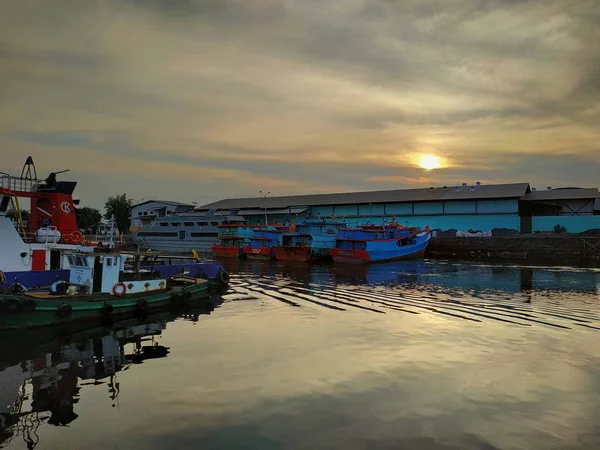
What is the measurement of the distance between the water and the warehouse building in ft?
157

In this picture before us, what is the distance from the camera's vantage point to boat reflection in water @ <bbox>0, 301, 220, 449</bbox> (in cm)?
941

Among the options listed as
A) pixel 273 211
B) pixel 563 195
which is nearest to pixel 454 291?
pixel 563 195

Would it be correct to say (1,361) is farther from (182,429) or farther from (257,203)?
(257,203)

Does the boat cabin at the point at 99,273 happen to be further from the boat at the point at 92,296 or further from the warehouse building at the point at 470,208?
the warehouse building at the point at 470,208

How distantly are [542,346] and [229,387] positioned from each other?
34.4 feet

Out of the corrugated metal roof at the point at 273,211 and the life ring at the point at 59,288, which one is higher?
the corrugated metal roof at the point at 273,211

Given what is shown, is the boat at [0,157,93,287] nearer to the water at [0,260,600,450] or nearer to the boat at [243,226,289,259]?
the water at [0,260,600,450]

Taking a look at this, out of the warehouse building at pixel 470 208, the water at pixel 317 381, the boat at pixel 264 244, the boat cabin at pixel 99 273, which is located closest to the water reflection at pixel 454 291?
the water at pixel 317 381

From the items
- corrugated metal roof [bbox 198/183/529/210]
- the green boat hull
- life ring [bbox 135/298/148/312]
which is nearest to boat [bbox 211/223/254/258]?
corrugated metal roof [bbox 198/183/529/210]

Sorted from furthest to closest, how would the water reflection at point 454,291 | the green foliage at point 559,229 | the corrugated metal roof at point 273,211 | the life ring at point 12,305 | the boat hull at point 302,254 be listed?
the corrugated metal roof at point 273,211
the green foliage at point 559,229
the boat hull at point 302,254
the water reflection at point 454,291
the life ring at point 12,305

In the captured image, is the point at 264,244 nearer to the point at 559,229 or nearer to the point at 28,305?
the point at 559,229

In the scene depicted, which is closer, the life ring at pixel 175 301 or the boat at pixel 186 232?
the life ring at pixel 175 301

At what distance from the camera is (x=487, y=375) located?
39.0 ft

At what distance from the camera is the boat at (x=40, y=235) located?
2125 cm
